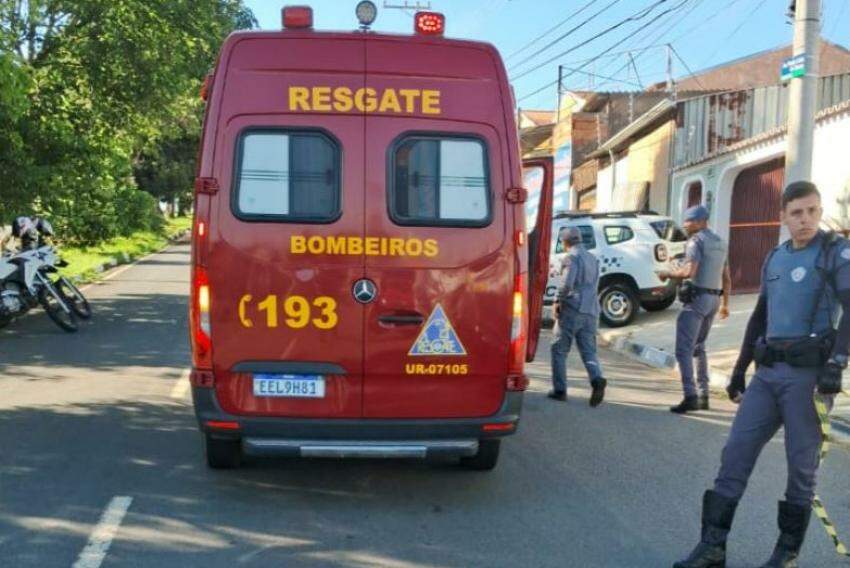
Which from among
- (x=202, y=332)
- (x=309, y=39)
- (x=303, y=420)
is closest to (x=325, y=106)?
(x=309, y=39)

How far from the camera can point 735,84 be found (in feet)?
117

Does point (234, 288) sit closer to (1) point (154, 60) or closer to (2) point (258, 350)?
(2) point (258, 350)

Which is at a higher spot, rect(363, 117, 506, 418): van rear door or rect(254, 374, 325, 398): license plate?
rect(363, 117, 506, 418): van rear door

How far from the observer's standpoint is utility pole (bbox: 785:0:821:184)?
8.99 m

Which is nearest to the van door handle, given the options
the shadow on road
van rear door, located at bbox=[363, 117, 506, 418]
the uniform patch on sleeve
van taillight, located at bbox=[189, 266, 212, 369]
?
van rear door, located at bbox=[363, 117, 506, 418]

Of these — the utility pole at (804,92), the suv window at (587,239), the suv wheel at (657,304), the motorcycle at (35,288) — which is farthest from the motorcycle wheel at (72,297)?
the utility pole at (804,92)

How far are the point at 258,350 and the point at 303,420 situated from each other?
0.46 metres

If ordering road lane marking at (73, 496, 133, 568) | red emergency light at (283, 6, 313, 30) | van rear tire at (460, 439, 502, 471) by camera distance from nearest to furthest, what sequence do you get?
road lane marking at (73, 496, 133, 568)
red emergency light at (283, 6, 313, 30)
van rear tire at (460, 439, 502, 471)

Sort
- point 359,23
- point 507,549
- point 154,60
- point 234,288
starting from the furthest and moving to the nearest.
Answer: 1. point 154,60
2. point 359,23
3. point 234,288
4. point 507,549

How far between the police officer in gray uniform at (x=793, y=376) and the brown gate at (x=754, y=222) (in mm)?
14300

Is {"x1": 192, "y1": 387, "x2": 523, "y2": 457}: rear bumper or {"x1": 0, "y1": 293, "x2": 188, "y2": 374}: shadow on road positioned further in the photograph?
{"x1": 0, "y1": 293, "x2": 188, "y2": 374}: shadow on road

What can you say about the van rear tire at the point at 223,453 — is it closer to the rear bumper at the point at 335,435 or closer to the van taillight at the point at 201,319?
the rear bumper at the point at 335,435

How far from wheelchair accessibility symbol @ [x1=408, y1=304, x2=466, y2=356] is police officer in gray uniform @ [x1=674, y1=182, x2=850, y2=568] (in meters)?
1.54

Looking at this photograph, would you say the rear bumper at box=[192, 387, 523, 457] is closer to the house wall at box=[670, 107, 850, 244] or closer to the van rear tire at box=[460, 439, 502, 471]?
the van rear tire at box=[460, 439, 502, 471]
